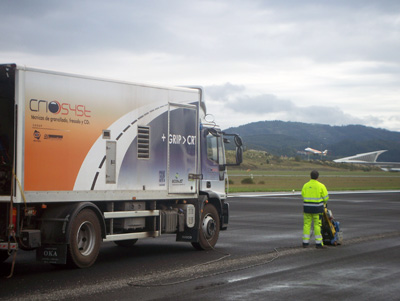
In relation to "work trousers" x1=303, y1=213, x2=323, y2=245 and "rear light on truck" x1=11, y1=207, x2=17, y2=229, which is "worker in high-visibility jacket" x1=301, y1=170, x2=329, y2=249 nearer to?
"work trousers" x1=303, y1=213, x2=323, y2=245

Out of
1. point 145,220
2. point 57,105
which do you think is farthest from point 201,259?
point 57,105

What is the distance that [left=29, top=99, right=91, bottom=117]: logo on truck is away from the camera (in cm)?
1073

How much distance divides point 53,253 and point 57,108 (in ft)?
7.97

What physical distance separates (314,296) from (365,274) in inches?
93.2

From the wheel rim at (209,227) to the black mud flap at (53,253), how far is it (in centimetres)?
446

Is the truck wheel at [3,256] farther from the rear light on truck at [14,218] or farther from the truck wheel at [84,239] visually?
the rear light on truck at [14,218]

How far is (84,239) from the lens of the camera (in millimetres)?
11789

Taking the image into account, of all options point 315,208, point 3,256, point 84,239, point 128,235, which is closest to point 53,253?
point 84,239

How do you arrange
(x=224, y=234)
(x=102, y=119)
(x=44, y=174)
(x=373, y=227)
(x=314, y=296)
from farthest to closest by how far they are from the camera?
1. (x=373, y=227)
2. (x=224, y=234)
3. (x=102, y=119)
4. (x=44, y=174)
5. (x=314, y=296)

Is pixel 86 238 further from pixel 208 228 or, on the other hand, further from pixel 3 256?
pixel 208 228

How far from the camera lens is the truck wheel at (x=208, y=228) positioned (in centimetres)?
1473

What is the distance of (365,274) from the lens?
11219 mm

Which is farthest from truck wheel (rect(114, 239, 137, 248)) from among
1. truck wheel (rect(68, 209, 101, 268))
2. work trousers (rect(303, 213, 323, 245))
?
work trousers (rect(303, 213, 323, 245))

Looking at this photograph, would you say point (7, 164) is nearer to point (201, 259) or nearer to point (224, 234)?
point (201, 259)
